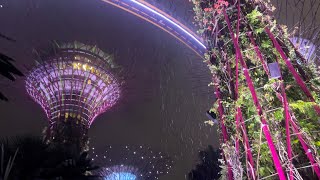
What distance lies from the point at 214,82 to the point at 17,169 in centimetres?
906

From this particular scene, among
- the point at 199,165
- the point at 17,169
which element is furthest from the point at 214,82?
the point at 199,165

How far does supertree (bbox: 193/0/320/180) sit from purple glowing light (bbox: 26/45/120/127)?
2519cm

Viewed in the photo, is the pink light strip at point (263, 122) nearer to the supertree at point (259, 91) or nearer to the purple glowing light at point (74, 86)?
the supertree at point (259, 91)

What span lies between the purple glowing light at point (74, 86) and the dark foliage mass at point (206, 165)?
9854mm

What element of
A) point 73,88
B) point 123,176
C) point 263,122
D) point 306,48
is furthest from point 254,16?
point 123,176

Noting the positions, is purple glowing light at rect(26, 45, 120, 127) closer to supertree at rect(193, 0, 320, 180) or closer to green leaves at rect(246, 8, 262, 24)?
supertree at rect(193, 0, 320, 180)

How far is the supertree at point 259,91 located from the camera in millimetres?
3338

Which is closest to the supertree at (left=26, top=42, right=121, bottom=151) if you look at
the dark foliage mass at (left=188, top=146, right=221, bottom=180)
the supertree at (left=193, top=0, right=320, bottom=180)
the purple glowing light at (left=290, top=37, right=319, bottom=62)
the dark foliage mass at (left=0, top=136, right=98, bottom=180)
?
the dark foliage mass at (left=188, top=146, right=221, bottom=180)

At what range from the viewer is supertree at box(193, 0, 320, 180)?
131 inches

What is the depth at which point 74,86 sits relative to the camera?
30.0m

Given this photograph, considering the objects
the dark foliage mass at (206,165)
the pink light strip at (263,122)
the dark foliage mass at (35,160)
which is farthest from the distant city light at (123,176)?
the pink light strip at (263,122)

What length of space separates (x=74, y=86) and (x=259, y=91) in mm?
27596

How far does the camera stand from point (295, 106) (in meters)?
3.38

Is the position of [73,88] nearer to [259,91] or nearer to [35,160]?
[35,160]
